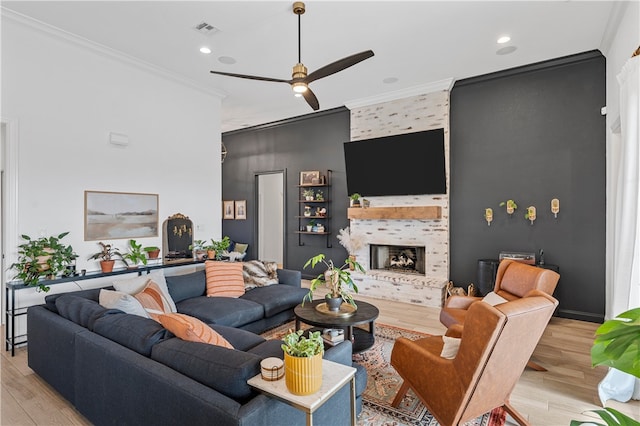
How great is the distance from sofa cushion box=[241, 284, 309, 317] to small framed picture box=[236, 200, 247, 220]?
4.12m

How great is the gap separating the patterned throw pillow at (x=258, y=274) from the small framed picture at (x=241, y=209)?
373 centimetres

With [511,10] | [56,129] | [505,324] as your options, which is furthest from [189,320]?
[511,10]

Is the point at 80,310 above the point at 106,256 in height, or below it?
below

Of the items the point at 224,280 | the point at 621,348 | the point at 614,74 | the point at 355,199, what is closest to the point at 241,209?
the point at 355,199

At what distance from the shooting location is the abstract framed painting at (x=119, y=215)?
13.5ft

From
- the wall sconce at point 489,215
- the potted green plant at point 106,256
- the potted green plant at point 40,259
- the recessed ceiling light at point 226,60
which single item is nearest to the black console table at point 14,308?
the potted green plant at point 40,259

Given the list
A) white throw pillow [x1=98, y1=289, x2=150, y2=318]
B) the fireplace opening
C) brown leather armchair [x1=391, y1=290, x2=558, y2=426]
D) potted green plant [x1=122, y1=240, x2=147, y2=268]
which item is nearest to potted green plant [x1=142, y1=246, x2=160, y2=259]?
potted green plant [x1=122, y1=240, x2=147, y2=268]

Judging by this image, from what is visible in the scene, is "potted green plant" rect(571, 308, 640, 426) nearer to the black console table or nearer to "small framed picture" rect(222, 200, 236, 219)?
the black console table

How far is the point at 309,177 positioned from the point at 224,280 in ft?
11.1

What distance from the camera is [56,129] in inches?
150

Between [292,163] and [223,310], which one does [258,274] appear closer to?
[223,310]

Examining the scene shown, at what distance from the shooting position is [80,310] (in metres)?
2.40

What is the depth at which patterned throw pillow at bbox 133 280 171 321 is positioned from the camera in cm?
281

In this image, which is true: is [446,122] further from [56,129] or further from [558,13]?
[56,129]
